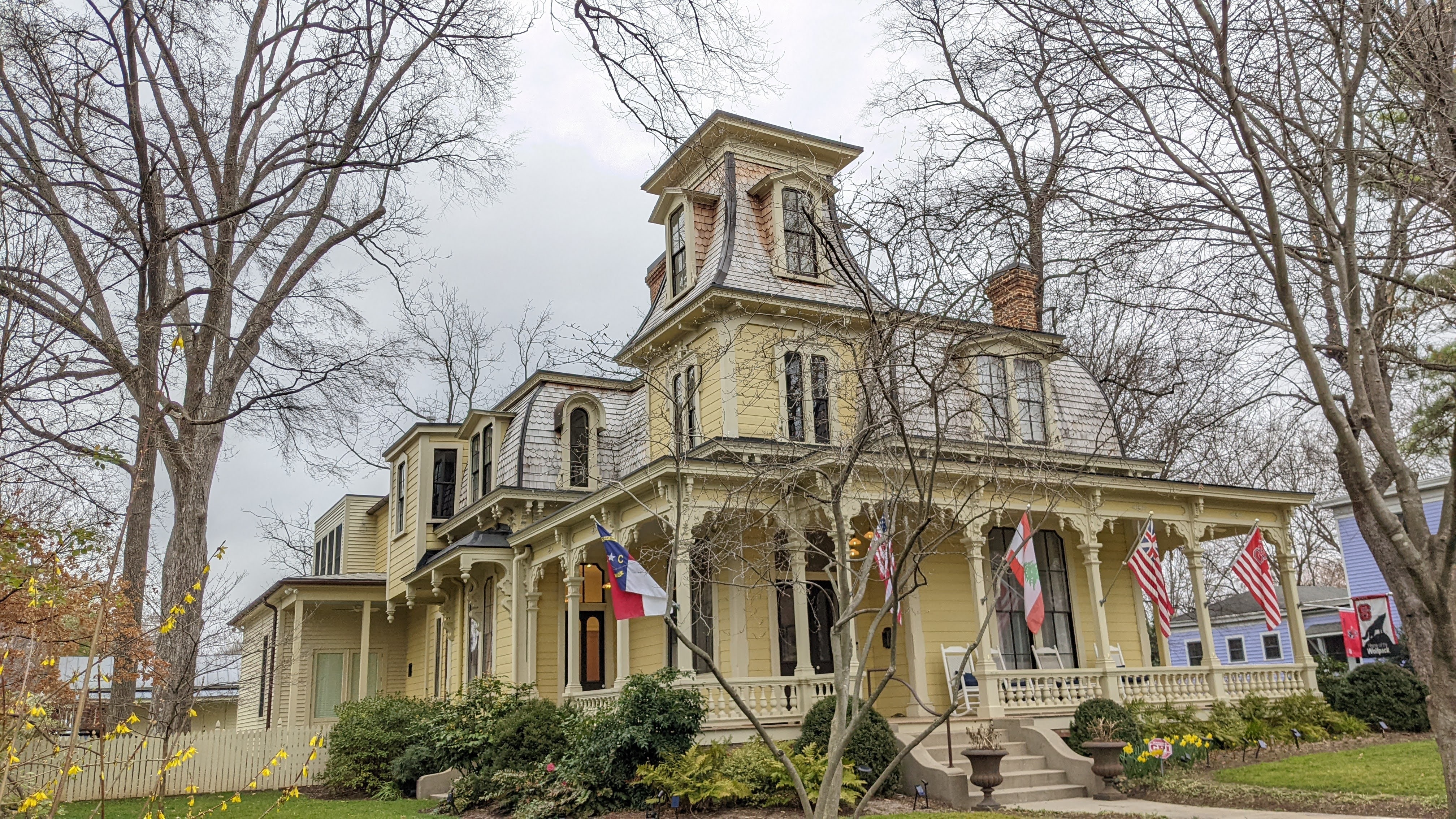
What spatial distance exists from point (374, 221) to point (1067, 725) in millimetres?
14264

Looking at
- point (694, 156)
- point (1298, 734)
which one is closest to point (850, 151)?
point (694, 156)

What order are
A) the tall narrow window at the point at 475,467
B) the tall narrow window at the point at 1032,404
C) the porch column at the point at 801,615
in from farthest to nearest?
the tall narrow window at the point at 475,467, the tall narrow window at the point at 1032,404, the porch column at the point at 801,615

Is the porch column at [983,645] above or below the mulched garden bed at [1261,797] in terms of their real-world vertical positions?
above

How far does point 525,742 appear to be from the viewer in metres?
14.7

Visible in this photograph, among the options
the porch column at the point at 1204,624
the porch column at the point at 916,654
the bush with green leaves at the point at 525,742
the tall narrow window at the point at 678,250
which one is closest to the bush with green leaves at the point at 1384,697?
the porch column at the point at 1204,624

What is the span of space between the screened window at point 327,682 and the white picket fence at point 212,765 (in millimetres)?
5416

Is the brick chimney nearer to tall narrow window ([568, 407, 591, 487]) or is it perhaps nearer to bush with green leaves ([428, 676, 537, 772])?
tall narrow window ([568, 407, 591, 487])

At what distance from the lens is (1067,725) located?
1527cm

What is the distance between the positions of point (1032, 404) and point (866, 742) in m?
8.50

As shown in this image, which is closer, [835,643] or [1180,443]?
[835,643]

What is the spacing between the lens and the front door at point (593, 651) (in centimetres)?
1902

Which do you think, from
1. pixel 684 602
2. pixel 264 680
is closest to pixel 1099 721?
pixel 684 602

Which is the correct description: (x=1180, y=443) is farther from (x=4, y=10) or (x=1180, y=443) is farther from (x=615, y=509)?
(x=4, y=10)

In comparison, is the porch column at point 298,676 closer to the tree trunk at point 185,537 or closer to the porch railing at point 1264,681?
the tree trunk at point 185,537
